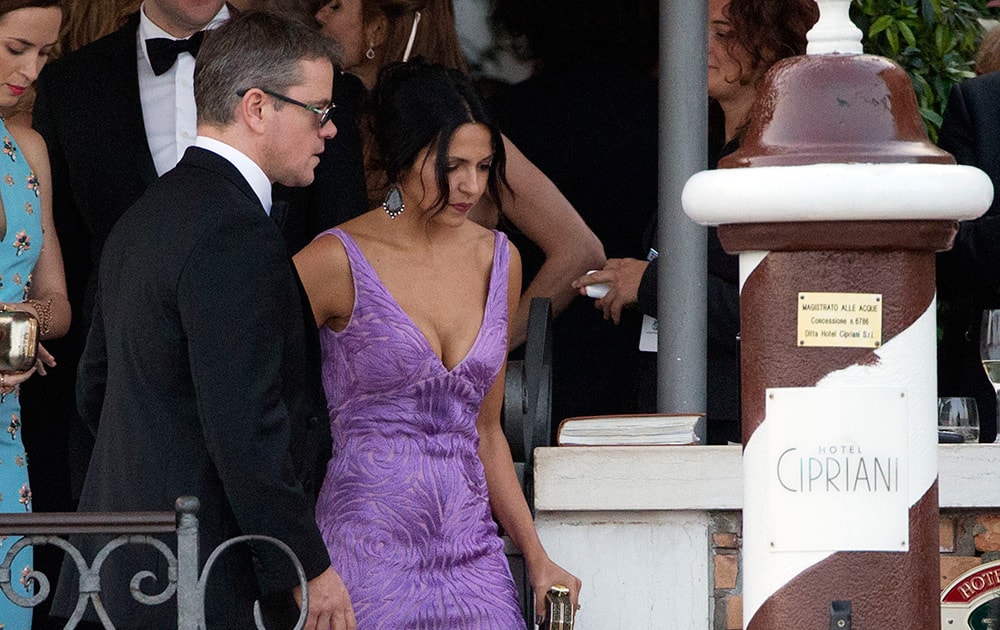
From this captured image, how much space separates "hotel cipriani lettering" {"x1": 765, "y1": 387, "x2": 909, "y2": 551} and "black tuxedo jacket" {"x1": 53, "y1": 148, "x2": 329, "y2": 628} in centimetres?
92

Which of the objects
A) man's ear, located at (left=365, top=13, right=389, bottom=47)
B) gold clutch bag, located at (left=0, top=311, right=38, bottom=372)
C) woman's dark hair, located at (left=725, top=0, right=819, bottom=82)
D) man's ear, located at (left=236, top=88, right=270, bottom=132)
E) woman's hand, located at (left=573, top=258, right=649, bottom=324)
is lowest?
gold clutch bag, located at (left=0, top=311, right=38, bottom=372)

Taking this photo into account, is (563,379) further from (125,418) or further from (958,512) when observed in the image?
(125,418)

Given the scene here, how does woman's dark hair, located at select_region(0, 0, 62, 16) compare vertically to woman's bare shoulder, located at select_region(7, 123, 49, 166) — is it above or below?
above

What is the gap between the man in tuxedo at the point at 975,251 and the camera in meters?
4.04

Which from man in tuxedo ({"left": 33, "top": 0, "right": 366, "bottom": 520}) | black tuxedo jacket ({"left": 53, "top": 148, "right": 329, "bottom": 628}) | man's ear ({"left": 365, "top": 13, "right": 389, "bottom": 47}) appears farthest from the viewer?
man's ear ({"left": 365, "top": 13, "right": 389, "bottom": 47})

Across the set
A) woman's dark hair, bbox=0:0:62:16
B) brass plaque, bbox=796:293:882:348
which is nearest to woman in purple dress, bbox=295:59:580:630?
woman's dark hair, bbox=0:0:62:16

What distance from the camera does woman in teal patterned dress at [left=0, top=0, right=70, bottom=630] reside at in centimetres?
387

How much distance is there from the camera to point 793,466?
2.54 meters

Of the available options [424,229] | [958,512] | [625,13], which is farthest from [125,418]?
[625,13]

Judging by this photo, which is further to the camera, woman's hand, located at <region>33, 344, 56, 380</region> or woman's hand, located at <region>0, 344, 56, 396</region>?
woman's hand, located at <region>33, 344, 56, 380</region>

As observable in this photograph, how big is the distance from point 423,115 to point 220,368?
0.94m

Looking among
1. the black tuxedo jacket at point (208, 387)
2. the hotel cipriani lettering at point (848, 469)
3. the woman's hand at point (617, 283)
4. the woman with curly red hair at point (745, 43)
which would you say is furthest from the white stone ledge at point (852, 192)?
the woman's hand at point (617, 283)

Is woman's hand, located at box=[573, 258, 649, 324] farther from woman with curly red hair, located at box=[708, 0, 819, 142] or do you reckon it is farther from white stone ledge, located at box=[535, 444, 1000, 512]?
white stone ledge, located at box=[535, 444, 1000, 512]

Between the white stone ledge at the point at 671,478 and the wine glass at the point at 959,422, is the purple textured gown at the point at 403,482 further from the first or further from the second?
the wine glass at the point at 959,422
